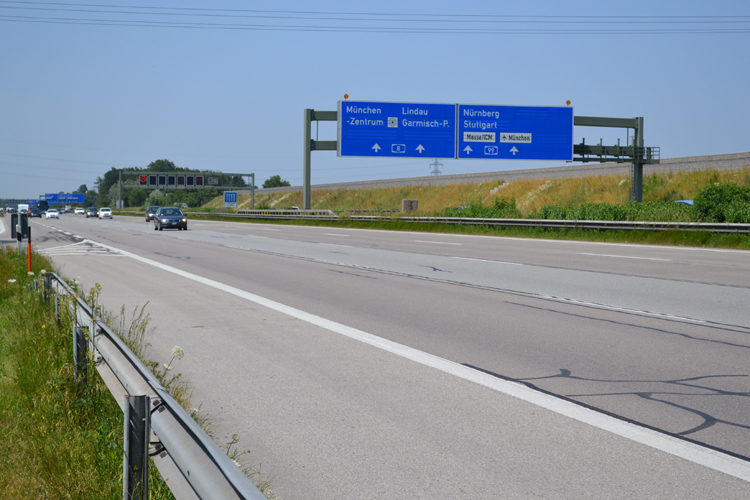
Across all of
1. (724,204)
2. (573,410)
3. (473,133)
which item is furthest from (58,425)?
(473,133)

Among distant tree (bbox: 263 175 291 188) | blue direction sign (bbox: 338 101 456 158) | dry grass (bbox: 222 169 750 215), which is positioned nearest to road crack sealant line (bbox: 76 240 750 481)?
dry grass (bbox: 222 169 750 215)

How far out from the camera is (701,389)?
5.82 m

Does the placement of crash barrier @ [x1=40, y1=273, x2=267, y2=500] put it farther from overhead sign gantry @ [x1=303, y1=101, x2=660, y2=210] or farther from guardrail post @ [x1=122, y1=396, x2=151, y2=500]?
overhead sign gantry @ [x1=303, y1=101, x2=660, y2=210]

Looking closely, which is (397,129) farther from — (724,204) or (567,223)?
(724,204)

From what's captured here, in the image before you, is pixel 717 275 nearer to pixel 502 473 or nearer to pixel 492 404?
pixel 492 404

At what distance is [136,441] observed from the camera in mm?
3088

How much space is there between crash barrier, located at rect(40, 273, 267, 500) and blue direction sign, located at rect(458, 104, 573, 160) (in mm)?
39297

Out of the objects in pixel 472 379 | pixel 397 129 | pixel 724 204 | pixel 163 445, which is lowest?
pixel 472 379

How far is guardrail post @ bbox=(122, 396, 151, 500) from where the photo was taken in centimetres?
307

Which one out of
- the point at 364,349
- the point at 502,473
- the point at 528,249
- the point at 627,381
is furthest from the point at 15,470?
the point at 528,249

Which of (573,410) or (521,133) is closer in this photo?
(573,410)

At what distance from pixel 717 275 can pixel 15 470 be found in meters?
13.9

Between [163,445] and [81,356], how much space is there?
2706 mm

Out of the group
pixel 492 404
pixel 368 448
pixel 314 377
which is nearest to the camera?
pixel 368 448
